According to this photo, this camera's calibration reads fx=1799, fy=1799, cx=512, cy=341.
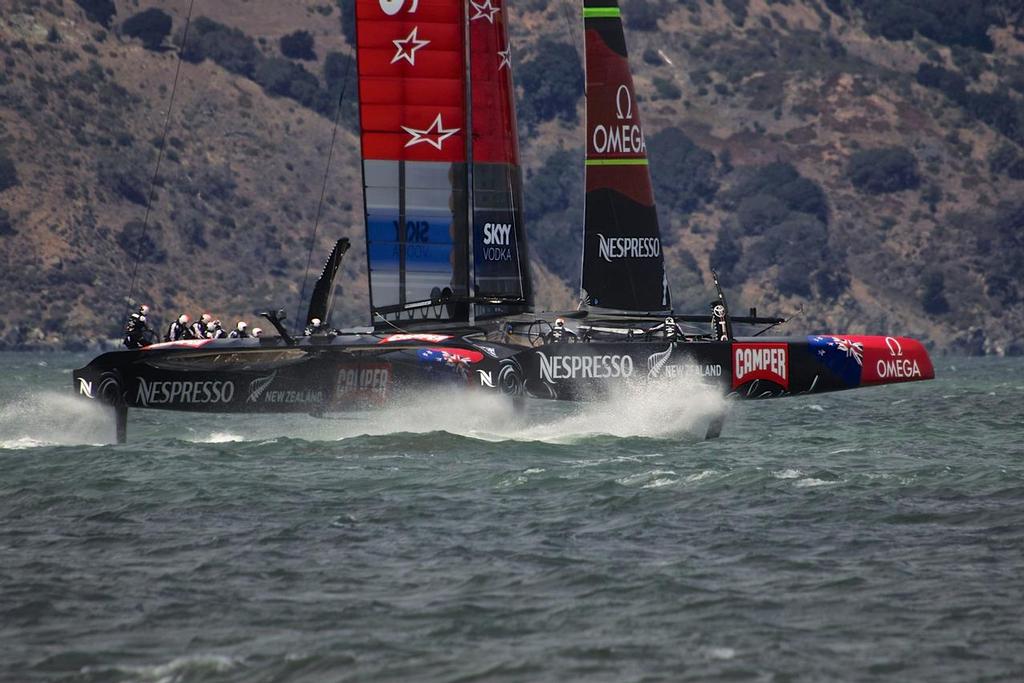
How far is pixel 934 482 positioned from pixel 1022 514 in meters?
2.51

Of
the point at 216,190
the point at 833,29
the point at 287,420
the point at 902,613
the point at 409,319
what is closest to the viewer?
the point at 902,613

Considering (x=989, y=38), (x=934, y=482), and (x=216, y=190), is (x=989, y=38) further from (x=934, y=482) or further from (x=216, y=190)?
(x=934, y=482)

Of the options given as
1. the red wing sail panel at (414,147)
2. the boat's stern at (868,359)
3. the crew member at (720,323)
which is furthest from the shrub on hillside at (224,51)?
the crew member at (720,323)

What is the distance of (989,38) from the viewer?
503ft

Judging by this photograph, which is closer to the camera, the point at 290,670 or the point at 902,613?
the point at 290,670

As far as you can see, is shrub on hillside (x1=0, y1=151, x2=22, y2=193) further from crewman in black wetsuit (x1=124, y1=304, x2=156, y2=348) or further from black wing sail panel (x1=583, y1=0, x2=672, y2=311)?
crewman in black wetsuit (x1=124, y1=304, x2=156, y2=348)

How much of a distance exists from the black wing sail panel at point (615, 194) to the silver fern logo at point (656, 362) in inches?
163

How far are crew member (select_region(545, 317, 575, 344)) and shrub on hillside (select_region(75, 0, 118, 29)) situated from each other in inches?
4293

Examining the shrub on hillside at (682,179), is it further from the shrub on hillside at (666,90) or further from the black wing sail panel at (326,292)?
the black wing sail panel at (326,292)

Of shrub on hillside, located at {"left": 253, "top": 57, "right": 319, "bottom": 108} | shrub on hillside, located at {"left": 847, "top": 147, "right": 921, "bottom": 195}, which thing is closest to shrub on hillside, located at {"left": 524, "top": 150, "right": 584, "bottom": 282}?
shrub on hillside, located at {"left": 253, "top": 57, "right": 319, "bottom": 108}

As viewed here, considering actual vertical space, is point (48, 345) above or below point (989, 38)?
below

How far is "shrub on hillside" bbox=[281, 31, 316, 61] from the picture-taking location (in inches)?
5262

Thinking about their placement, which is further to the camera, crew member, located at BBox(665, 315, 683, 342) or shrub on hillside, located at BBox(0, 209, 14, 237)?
shrub on hillside, located at BBox(0, 209, 14, 237)

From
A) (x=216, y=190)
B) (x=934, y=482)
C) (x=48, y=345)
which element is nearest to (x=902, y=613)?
(x=934, y=482)
